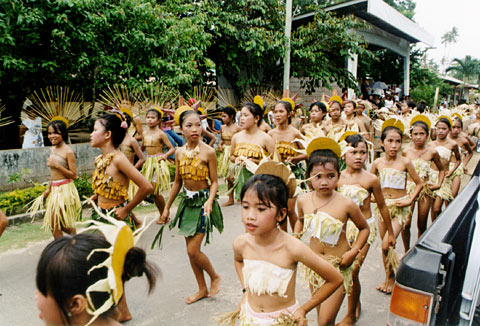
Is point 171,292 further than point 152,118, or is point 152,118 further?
point 152,118

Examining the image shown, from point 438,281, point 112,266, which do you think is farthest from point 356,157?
point 112,266

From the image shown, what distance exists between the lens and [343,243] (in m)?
3.07

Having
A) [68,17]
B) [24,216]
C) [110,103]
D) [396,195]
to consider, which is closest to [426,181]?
[396,195]

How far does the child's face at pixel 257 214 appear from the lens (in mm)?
2184

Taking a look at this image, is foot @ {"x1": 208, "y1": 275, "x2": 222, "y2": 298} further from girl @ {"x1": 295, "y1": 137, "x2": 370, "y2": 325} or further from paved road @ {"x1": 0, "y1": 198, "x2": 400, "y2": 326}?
girl @ {"x1": 295, "y1": 137, "x2": 370, "y2": 325}

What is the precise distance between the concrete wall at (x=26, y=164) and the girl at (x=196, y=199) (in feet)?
15.7

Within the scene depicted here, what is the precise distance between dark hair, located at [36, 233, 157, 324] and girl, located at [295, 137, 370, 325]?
1.75 m

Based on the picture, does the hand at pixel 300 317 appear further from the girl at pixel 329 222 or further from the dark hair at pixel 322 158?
the dark hair at pixel 322 158

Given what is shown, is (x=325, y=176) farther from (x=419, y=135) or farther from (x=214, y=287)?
(x=419, y=135)

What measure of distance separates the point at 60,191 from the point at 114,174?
62.8 inches

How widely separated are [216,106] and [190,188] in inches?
413

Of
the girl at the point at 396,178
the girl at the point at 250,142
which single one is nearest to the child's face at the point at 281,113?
the girl at the point at 250,142

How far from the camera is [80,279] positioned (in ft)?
5.19

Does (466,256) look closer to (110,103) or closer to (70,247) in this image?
(70,247)
